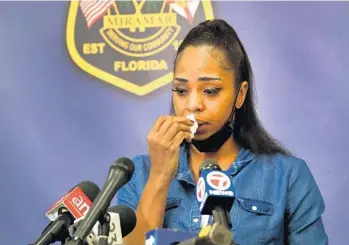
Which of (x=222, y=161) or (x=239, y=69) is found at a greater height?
(x=239, y=69)

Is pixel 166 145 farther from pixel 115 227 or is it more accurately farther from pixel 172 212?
pixel 115 227

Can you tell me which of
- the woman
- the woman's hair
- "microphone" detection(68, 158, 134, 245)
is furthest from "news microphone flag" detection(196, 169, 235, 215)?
the woman's hair

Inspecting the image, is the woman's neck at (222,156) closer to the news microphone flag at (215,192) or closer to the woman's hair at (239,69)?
the woman's hair at (239,69)

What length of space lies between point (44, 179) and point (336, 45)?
47.6 inches

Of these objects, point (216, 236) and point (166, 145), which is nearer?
point (216, 236)

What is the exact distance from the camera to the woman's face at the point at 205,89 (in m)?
Result: 1.97

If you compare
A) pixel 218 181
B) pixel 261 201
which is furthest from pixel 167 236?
pixel 261 201

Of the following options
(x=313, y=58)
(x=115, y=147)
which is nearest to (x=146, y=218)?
(x=115, y=147)

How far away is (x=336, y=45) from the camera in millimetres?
2764

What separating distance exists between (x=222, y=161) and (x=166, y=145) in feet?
0.78

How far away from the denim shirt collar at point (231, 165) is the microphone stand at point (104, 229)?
0.68 metres

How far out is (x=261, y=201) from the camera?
1.95 meters

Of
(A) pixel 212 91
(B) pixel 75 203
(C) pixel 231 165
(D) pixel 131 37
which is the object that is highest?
(D) pixel 131 37

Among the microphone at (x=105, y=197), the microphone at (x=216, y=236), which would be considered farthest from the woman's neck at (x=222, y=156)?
the microphone at (x=216, y=236)
